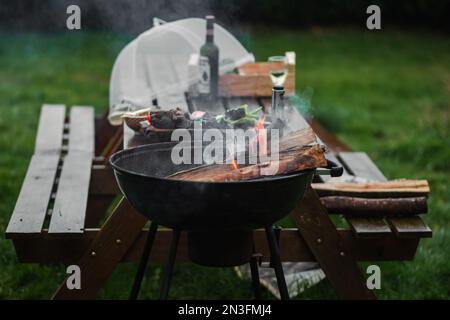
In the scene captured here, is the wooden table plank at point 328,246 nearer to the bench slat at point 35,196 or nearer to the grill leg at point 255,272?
the grill leg at point 255,272

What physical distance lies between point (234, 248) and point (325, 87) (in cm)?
657

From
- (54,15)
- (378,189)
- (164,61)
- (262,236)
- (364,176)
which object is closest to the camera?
(262,236)

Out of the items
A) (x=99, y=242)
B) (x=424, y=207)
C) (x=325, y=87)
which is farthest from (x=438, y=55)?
(x=99, y=242)

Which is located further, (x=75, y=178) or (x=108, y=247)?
(x=75, y=178)

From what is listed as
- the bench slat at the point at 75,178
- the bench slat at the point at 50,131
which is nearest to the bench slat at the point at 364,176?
the bench slat at the point at 75,178

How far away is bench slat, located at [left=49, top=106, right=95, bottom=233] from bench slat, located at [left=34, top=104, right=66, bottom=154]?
86mm

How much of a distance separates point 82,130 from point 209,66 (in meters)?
1.48

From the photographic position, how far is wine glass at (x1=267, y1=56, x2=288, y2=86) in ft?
15.4

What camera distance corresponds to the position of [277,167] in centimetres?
305

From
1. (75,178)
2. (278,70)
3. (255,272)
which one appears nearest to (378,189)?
(255,272)

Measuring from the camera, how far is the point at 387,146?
7.36m

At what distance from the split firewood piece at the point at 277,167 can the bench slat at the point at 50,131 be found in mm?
2344

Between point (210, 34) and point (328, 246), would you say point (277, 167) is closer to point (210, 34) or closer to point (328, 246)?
point (328, 246)

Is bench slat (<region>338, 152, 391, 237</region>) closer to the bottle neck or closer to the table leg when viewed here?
the table leg
